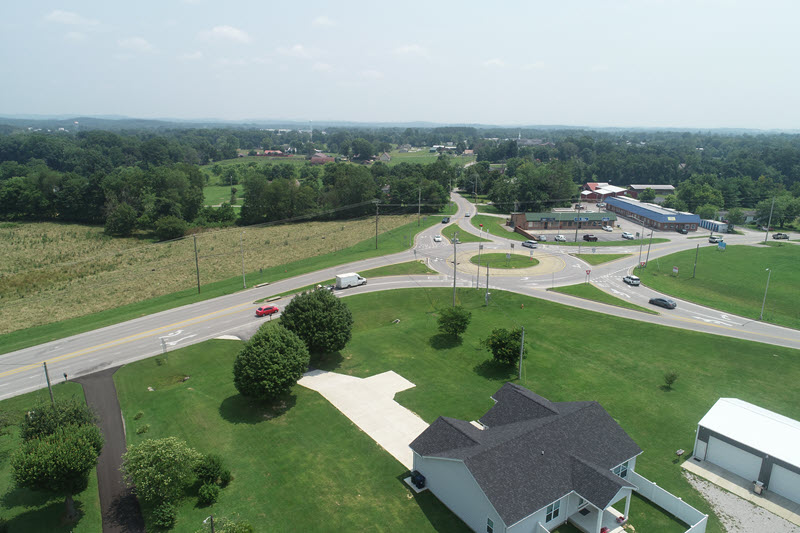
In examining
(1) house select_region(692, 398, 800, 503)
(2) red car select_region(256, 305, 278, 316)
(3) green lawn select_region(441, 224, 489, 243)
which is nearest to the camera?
(1) house select_region(692, 398, 800, 503)

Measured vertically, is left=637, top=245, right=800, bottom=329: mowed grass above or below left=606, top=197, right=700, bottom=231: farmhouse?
below

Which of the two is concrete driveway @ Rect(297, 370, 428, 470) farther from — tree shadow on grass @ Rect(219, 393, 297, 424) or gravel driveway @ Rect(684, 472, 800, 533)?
gravel driveway @ Rect(684, 472, 800, 533)

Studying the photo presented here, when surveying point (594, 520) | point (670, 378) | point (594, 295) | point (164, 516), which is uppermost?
point (670, 378)

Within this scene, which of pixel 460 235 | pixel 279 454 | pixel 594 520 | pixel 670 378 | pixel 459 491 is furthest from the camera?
pixel 460 235

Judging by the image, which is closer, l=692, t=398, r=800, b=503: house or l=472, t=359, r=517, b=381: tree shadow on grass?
l=692, t=398, r=800, b=503: house

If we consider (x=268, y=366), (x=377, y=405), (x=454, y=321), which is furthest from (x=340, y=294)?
(x=268, y=366)

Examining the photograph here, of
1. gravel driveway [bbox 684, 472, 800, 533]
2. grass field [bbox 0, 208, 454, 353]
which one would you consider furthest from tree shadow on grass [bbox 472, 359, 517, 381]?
grass field [bbox 0, 208, 454, 353]

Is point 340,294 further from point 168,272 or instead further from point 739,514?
point 739,514
